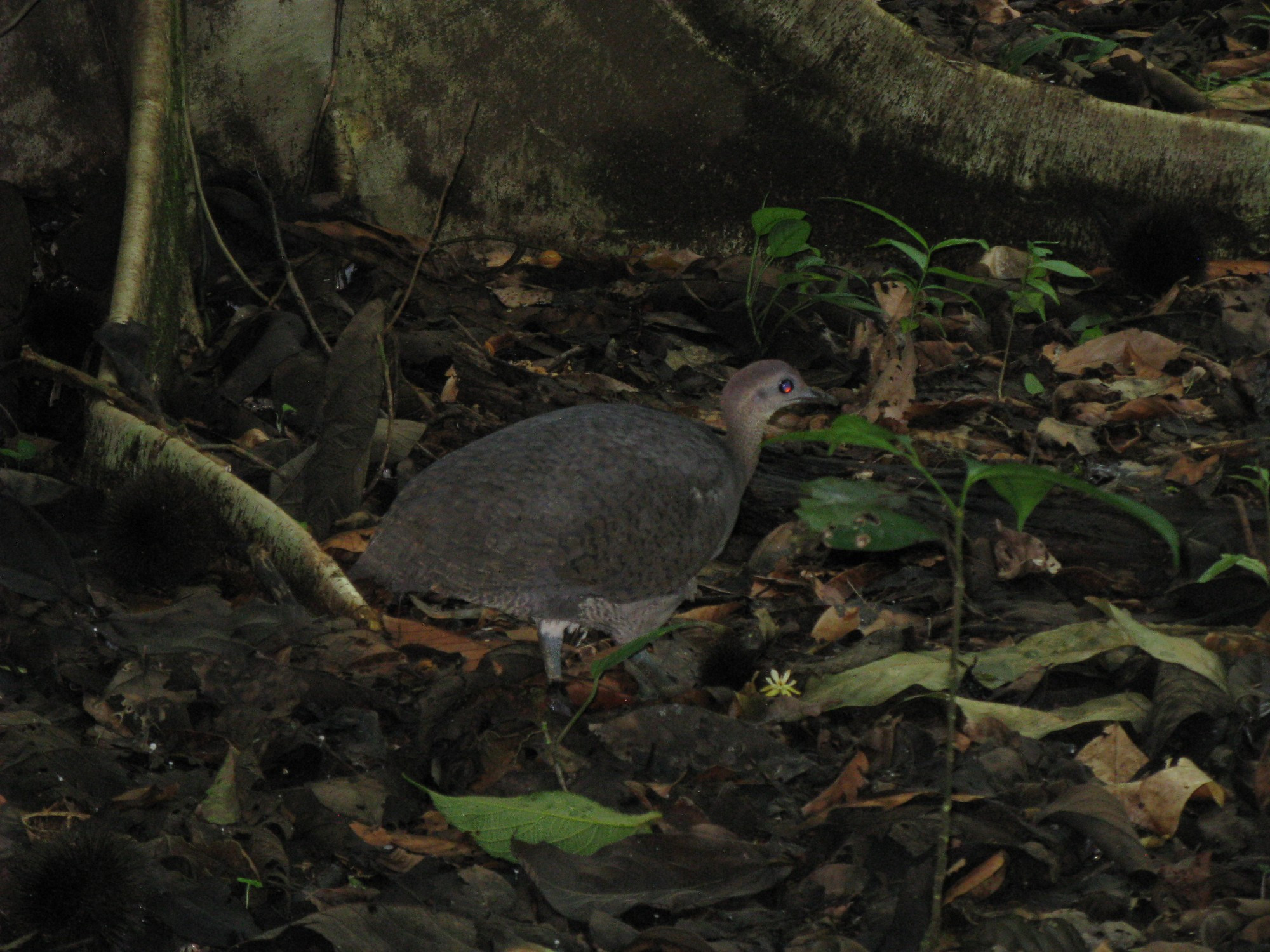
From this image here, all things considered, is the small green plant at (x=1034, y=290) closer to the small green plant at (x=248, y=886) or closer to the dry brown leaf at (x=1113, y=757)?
the dry brown leaf at (x=1113, y=757)

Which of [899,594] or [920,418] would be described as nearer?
[899,594]

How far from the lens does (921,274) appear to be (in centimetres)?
504

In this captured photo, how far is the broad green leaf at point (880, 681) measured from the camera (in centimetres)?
301

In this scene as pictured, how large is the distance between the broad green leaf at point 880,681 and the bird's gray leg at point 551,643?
2.10 ft

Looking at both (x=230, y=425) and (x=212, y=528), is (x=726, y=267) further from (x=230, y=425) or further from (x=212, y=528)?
(x=212, y=528)

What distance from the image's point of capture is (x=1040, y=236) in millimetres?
5617

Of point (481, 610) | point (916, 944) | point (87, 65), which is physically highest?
point (87, 65)

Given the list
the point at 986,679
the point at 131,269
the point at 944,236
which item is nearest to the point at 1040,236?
the point at 944,236

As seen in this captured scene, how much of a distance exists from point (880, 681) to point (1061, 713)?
40 cm

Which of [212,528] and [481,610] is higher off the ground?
[212,528]

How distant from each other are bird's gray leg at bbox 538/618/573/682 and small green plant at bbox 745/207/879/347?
6.35 feet

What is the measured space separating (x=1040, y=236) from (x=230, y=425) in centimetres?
339

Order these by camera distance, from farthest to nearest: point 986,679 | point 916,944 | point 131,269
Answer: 1. point 131,269
2. point 986,679
3. point 916,944

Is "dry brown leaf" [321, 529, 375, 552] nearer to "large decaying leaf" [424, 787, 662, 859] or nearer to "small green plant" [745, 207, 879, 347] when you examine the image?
"large decaying leaf" [424, 787, 662, 859]
